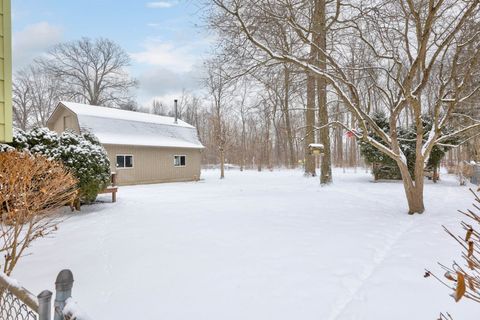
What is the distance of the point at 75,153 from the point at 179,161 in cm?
1112

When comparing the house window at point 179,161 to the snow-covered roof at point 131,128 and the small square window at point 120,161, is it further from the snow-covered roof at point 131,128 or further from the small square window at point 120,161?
the small square window at point 120,161

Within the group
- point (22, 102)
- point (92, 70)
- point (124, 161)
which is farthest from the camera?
point (92, 70)

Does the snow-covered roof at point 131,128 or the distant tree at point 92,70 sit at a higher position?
the distant tree at point 92,70

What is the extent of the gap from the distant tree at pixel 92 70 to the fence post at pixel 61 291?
116 feet

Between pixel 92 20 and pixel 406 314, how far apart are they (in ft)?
43.7

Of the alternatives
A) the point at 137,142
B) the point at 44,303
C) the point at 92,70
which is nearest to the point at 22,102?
the point at 92,70

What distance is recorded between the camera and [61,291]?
1431 millimetres

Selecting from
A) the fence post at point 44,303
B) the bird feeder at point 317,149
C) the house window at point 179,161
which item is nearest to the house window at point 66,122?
the house window at point 179,161

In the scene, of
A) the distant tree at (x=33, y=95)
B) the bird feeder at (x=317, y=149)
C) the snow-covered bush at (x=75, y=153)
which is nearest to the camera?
the snow-covered bush at (x=75, y=153)

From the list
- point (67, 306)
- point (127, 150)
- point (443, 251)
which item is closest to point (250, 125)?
point (127, 150)

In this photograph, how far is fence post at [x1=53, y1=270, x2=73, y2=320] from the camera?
1401 millimetres

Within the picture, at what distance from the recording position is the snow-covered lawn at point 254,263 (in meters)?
3.03

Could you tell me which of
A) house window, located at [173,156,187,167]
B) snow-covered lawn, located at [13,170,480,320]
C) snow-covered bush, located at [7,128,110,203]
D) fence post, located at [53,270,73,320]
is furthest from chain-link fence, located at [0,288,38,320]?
house window, located at [173,156,187,167]

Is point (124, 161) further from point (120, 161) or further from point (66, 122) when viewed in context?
point (66, 122)
